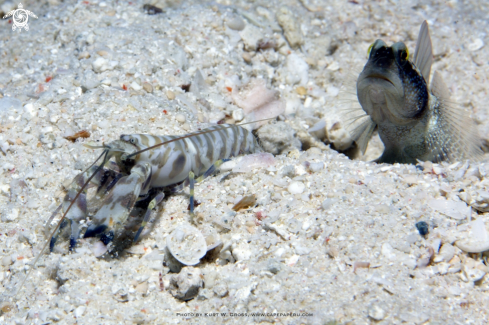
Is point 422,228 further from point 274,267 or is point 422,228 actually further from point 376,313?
point 274,267

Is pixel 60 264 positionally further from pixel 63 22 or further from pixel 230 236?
pixel 63 22

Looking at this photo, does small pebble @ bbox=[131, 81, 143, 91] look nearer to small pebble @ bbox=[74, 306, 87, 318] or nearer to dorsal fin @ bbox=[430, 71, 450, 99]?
small pebble @ bbox=[74, 306, 87, 318]

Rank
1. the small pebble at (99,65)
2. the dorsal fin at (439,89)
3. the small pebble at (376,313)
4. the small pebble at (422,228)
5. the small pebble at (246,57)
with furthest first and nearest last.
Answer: the small pebble at (246,57)
the small pebble at (99,65)
the dorsal fin at (439,89)
the small pebble at (422,228)
the small pebble at (376,313)

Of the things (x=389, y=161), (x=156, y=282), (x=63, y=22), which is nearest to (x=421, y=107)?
(x=389, y=161)

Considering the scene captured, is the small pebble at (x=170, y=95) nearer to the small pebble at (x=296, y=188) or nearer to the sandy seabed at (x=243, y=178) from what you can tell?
the sandy seabed at (x=243, y=178)

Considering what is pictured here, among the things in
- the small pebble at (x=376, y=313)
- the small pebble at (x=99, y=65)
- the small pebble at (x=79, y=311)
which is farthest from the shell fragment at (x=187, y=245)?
the small pebble at (x=99, y=65)

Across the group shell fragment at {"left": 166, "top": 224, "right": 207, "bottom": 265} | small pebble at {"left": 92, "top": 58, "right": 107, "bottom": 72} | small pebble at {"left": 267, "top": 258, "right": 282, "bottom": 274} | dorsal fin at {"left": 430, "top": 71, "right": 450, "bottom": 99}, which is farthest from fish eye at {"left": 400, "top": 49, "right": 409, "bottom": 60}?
small pebble at {"left": 92, "top": 58, "right": 107, "bottom": 72}
